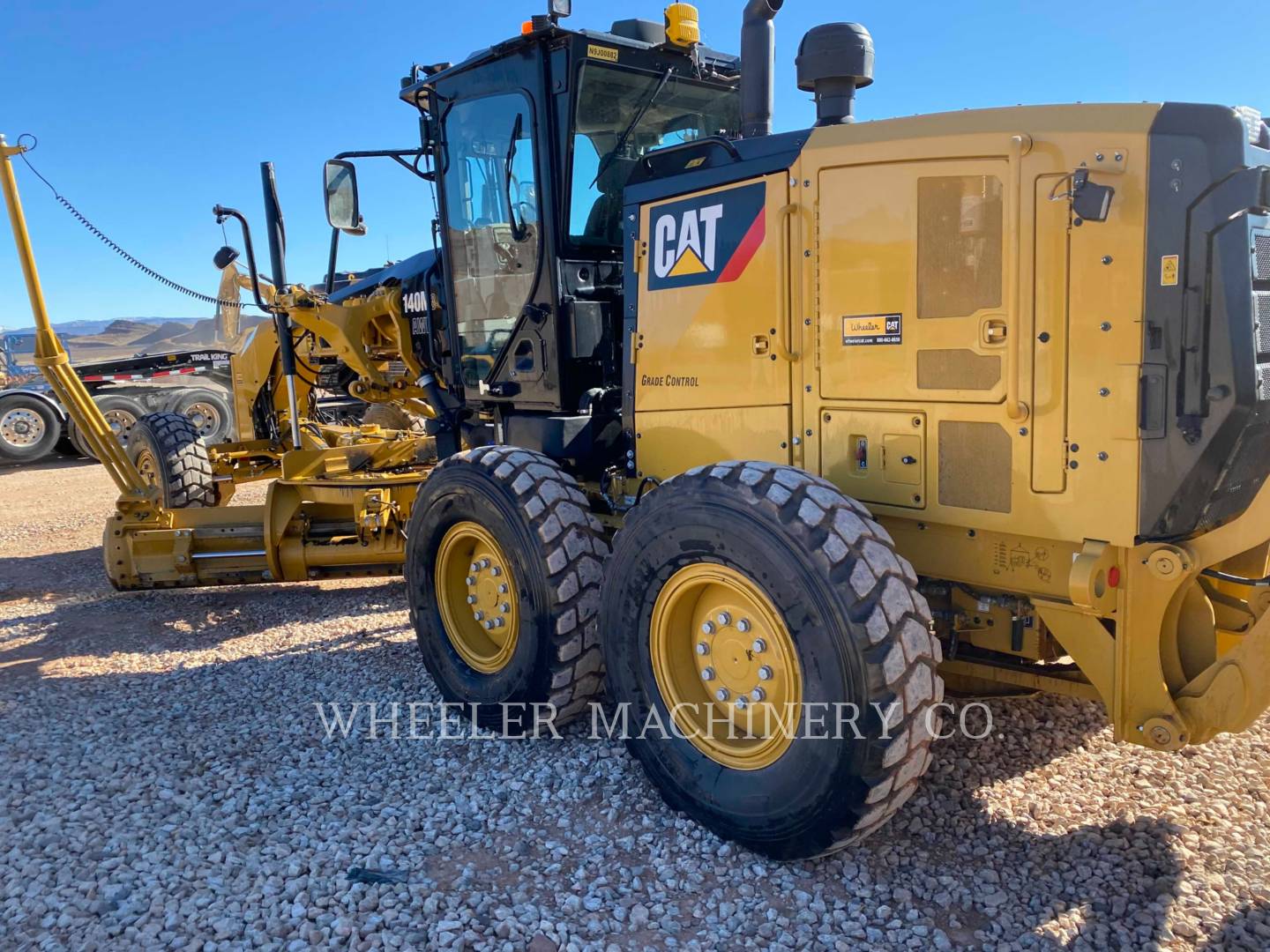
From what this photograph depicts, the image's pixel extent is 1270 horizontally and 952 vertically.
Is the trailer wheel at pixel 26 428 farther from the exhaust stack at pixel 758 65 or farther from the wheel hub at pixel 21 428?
the exhaust stack at pixel 758 65

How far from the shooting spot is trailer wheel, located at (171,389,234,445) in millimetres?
16502

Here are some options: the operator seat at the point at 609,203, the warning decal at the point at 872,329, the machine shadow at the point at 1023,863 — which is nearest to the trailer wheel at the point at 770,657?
the machine shadow at the point at 1023,863

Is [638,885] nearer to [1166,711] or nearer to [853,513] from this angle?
[853,513]

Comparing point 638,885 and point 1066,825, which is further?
point 1066,825

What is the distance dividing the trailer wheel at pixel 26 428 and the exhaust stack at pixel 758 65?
16240 millimetres

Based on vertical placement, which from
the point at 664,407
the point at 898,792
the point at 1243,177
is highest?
the point at 1243,177

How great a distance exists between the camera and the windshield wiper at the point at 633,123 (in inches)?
184

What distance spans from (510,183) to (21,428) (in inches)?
590

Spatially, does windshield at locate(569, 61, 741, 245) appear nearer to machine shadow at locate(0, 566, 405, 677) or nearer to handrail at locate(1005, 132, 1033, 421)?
handrail at locate(1005, 132, 1033, 421)

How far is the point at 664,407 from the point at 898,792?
1.82 meters

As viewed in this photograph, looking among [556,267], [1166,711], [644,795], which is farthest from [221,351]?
[1166,711]

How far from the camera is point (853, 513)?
2934 millimetres

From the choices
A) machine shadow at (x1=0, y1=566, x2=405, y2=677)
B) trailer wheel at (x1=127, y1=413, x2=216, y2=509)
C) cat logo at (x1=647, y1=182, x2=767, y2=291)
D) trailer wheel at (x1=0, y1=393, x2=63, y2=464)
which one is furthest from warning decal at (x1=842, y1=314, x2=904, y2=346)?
trailer wheel at (x1=0, y1=393, x2=63, y2=464)

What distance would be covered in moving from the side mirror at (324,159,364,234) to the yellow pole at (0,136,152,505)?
7.39 feet
